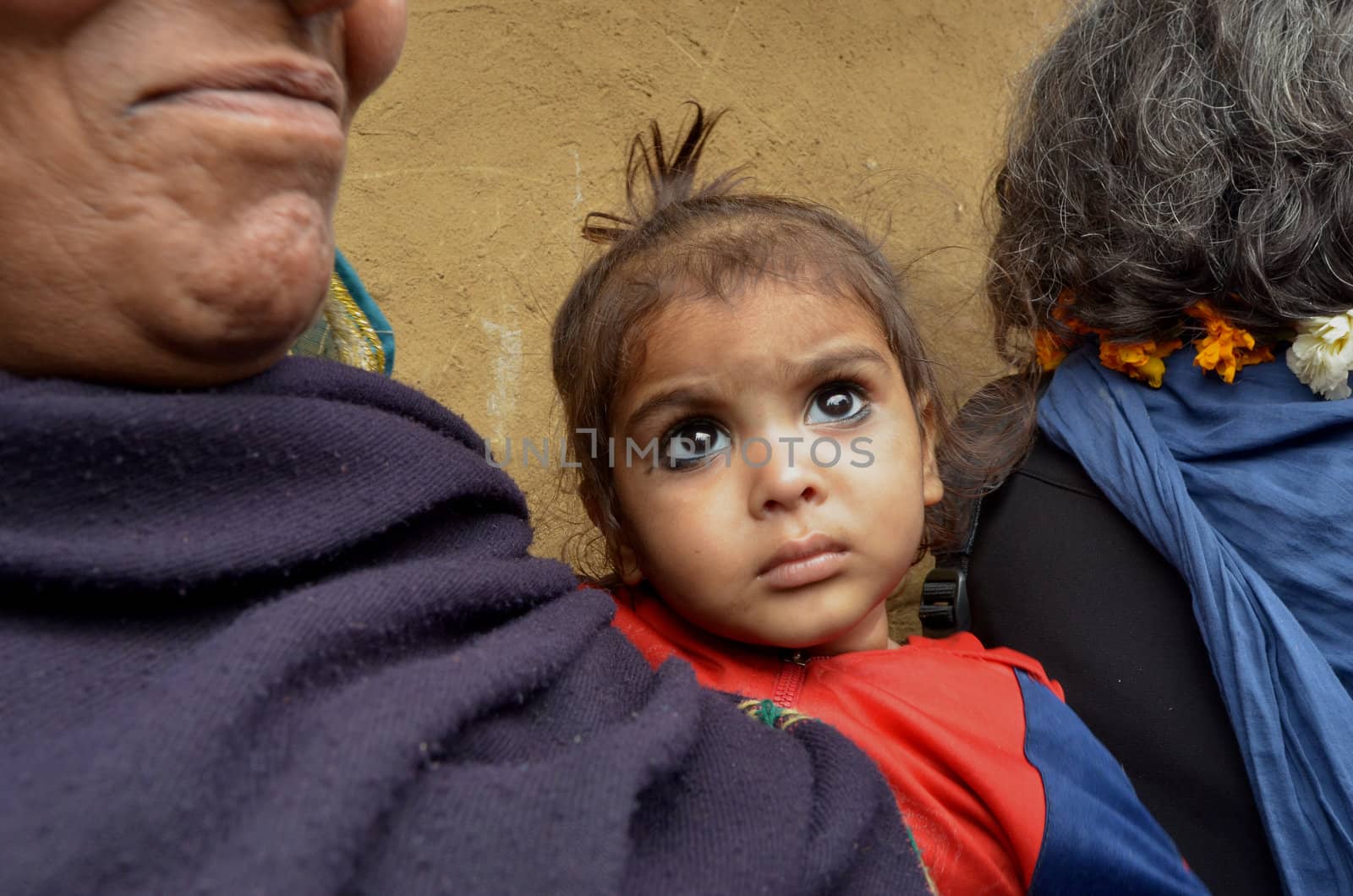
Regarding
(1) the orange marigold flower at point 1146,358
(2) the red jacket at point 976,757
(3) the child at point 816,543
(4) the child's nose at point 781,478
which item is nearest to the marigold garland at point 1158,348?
(1) the orange marigold flower at point 1146,358

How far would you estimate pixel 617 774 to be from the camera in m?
0.65

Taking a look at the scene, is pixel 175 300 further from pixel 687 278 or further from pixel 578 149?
pixel 578 149

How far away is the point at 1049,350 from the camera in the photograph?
197 centimetres

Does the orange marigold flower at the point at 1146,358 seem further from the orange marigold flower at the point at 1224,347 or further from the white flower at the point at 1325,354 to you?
the white flower at the point at 1325,354

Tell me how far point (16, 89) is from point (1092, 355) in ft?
5.96

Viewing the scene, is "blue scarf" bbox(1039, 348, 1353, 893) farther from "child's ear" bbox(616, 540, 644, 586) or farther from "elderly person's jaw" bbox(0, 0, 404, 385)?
"elderly person's jaw" bbox(0, 0, 404, 385)

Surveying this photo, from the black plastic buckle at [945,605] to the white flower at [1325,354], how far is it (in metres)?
0.69

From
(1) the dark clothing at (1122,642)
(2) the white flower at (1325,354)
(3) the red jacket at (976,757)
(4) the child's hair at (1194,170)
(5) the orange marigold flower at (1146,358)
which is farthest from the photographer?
(5) the orange marigold flower at (1146,358)

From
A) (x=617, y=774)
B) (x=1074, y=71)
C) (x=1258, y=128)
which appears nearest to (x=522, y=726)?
(x=617, y=774)

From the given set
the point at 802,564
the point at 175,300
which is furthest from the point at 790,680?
the point at 175,300

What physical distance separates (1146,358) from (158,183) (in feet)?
5.57

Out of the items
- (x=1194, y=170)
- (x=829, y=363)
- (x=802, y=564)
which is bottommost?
(x=802, y=564)

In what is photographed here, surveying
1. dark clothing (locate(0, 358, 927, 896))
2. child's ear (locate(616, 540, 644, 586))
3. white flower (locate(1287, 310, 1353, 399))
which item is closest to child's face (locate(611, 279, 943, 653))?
child's ear (locate(616, 540, 644, 586))

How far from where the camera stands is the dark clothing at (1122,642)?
55.9 inches
